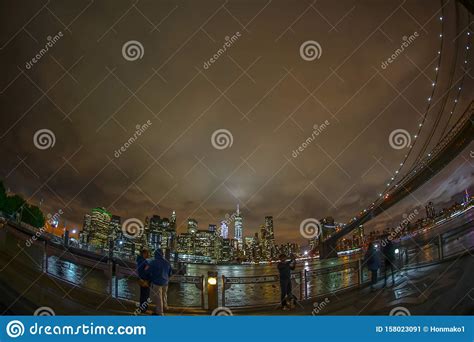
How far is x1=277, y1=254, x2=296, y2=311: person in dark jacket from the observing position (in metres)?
5.34

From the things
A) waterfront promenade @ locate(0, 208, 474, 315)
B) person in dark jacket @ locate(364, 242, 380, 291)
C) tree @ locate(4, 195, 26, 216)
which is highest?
tree @ locate(4, 195, 26, 216)

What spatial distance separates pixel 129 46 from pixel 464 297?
6.99 meters

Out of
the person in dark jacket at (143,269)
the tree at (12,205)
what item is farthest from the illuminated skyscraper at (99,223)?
the person in dark jacket at (143,269)

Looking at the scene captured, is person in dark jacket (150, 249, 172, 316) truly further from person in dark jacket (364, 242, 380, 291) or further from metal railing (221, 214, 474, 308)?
person in dark jacket (364, 242, 380, 291)

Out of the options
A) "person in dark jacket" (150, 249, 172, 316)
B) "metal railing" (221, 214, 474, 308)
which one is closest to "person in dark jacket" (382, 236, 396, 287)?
"metal railing" (221, 214, 474, 308)

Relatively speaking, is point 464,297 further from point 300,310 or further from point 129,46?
point 129,46

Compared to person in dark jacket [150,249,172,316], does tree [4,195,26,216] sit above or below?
above

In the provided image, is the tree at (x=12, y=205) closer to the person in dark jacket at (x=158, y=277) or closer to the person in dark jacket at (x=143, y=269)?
the person in dark jacket at (x=143, y=269)

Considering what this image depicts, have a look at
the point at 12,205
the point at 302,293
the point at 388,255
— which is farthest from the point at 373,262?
the point at 12,205

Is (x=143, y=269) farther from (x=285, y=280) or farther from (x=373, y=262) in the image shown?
(x=373, y=262)

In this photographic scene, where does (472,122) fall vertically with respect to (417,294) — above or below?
above

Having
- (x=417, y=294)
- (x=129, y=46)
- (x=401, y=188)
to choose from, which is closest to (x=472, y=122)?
(x=401, y=188)

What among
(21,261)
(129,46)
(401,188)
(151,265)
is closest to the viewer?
(151,265)
